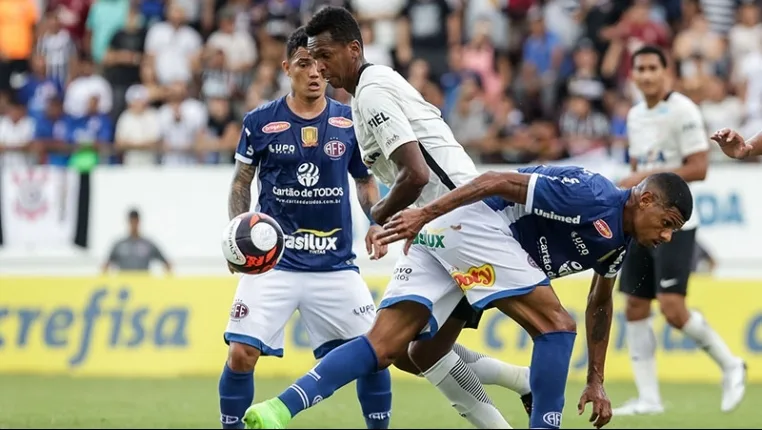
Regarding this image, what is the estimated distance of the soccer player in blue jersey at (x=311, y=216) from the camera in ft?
29.1

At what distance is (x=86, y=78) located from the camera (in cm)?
1975

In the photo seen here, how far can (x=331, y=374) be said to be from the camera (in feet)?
23.5

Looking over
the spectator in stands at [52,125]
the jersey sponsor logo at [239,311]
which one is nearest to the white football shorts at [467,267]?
the jersey sponsor logo at [239,311]

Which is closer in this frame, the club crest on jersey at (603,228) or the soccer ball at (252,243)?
the club crest on jersey at (603,228)

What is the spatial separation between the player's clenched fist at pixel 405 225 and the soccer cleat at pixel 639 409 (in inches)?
193

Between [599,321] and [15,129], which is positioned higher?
[599,321]

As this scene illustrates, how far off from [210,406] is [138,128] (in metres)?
7.89

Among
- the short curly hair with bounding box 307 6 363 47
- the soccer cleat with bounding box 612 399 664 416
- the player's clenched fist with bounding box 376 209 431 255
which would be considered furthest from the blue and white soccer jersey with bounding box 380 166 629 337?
the soccer cleat with bounding box 612 399 664 416

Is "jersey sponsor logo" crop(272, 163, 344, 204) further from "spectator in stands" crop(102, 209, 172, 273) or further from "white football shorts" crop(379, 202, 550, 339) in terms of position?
"spectator in stands" crop(102, 209, 172, 273)

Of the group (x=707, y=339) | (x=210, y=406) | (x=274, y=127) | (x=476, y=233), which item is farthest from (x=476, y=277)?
(x=210, y=406)

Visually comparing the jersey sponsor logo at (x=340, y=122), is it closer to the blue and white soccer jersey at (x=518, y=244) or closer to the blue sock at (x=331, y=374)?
the blue and white soccer jersey at (x=518, y=244)

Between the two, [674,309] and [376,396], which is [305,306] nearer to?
[376,396]

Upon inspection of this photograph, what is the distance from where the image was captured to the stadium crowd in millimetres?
18438

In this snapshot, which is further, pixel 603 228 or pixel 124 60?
pixel 124 60
